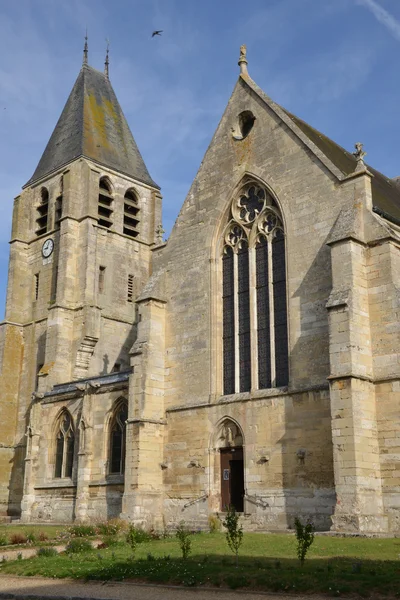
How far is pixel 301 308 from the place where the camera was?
2236 centimetres

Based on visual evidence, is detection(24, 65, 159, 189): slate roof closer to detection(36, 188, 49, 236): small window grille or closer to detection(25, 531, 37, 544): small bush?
detection(36, 188, 49, 236): small window grille

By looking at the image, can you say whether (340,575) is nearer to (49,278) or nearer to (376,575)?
(376,575)

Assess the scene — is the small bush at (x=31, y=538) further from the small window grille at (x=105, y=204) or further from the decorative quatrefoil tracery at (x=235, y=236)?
the small window grille at (x=105, y=204)

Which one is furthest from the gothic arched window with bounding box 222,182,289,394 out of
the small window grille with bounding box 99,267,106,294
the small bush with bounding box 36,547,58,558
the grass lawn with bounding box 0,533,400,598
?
the small window grille with bounding box 99,267,106,294

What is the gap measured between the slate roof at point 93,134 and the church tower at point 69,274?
0.28ft

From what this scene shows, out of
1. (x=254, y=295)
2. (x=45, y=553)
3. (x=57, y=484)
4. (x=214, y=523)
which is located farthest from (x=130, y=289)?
(x=45, y=553)

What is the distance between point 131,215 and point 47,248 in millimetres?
5234

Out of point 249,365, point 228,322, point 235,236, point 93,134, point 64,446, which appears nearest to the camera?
point 249,365

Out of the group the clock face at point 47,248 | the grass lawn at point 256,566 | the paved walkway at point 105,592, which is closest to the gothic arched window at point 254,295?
the grass lawn at point 256,566

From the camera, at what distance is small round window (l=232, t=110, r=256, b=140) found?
86.9 ft

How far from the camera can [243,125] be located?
26781 mm

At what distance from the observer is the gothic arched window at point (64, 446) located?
29.4 m

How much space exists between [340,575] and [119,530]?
11.9 metres

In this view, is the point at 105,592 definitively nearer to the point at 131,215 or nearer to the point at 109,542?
the point at 109,542
